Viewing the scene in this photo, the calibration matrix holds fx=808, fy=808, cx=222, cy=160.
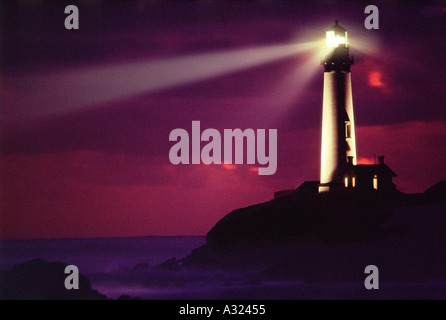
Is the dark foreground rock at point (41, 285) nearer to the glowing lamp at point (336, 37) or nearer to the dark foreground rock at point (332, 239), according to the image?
the dark foreground rock at point (332, 239)

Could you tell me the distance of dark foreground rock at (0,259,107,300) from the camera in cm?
3184

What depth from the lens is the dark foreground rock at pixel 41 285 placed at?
104 ft

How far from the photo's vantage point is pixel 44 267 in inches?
1294

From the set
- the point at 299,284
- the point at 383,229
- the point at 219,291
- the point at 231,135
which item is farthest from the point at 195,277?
the point at 231,135

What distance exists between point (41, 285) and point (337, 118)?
1976 cm

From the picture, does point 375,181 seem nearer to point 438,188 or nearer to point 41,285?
point 438,188

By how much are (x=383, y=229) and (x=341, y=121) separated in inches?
268

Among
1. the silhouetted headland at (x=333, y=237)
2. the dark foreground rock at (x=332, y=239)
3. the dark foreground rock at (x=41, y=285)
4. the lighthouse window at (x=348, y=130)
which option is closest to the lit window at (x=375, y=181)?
the silhouetted headland at (x=333, y=237)

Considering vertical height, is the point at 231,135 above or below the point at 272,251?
above

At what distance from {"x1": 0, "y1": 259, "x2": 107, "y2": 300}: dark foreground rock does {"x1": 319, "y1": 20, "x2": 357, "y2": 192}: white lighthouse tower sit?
1688cm

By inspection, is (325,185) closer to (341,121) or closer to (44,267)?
(341,121)

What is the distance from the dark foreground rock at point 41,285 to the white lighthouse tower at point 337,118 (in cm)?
1688
